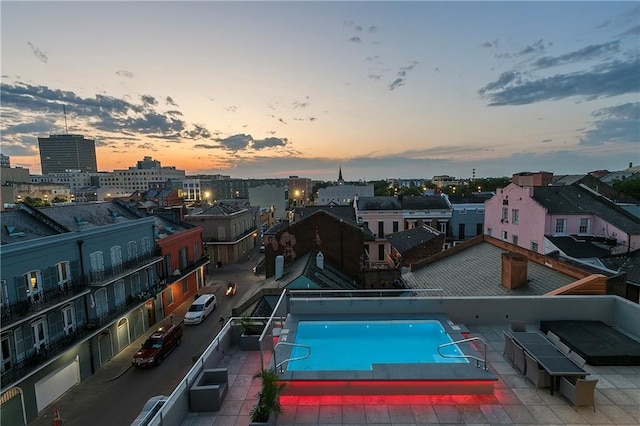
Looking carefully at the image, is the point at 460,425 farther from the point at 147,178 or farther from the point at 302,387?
the point at 147,178

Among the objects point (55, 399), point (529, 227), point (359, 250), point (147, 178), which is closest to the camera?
point (55, 399)

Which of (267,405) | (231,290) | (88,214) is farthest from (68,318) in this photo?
(267,405)

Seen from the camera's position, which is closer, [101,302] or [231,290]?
[101,302]

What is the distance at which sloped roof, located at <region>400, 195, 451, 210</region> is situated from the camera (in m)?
44.2

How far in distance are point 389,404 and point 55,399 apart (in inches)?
789

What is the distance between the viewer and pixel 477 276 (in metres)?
18.0

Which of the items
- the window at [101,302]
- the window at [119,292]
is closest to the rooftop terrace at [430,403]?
the window at [101,302]

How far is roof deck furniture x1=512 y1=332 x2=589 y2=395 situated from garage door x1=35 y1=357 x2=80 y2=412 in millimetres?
21987

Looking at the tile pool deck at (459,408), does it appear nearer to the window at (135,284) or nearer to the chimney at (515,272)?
the chimney at (515,272)

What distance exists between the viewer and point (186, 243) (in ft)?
106

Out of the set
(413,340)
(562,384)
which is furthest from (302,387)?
(562,384)

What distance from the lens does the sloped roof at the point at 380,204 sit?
4503 centimetres

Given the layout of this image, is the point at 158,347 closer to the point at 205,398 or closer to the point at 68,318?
the point at 68,318

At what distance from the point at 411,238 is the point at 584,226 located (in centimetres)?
1521
